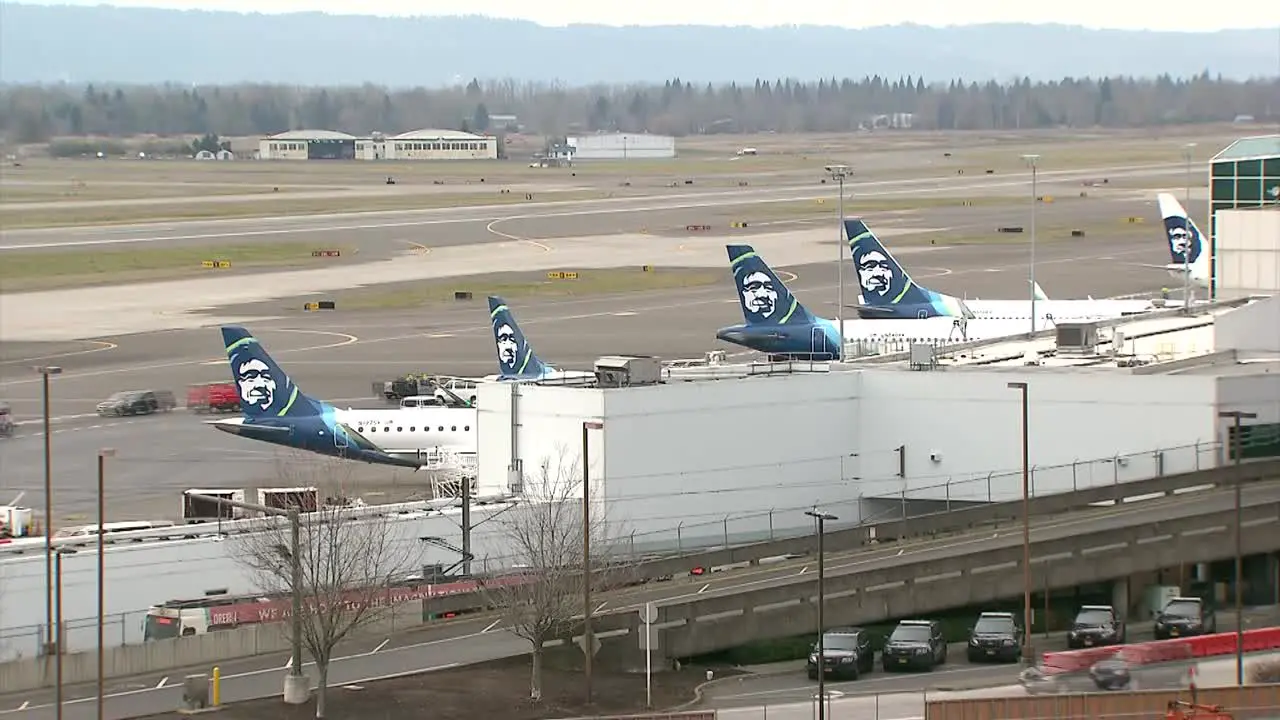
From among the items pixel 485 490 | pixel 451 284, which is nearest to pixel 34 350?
pixel 451 284

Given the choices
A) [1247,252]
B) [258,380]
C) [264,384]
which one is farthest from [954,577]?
[1247,252]

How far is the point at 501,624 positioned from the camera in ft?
174

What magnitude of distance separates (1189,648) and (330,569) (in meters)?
19.5

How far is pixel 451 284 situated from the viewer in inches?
6181

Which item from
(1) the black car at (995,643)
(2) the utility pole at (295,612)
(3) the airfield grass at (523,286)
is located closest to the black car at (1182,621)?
(1) the black car at (995,643)

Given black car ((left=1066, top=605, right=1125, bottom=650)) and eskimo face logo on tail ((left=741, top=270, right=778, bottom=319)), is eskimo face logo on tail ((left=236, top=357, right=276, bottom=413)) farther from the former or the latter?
black car ((left=1066, top=605, right=1125, bottom=650))

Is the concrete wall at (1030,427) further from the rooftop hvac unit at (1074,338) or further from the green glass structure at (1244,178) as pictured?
the green glass structure at (1244,178)

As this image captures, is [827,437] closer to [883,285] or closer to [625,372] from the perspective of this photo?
[625,372]

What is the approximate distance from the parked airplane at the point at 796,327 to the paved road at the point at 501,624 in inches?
1344

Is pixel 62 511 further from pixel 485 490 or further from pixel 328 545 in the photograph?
pixel 328 545

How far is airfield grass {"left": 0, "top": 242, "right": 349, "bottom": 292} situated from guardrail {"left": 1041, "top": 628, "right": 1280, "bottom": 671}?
11636 cm

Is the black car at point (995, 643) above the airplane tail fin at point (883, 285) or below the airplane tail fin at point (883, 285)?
below

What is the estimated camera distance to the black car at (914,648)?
164ft

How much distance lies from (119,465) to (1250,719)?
4878 cm
